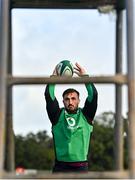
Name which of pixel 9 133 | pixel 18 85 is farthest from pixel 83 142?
pixel 18 85

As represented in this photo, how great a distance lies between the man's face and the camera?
405 cm

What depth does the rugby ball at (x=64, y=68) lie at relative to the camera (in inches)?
144

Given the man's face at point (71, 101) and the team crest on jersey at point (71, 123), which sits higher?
the man's face at point (71, 101)

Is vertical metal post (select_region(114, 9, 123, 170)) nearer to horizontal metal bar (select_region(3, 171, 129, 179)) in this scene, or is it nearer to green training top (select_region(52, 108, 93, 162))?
horizontal metal bar (select_region(3, 171, 129, 179))

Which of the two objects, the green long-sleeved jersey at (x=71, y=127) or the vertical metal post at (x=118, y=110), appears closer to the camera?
the vertical metal post at (x=118, y=110)

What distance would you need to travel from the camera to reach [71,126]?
3.85 m

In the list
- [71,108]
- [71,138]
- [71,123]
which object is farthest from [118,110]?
[71,108]

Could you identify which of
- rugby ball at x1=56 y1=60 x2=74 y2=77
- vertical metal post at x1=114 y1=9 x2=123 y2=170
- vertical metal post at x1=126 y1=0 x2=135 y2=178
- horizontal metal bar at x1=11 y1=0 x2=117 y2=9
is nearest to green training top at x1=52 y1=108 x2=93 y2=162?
rugby ball at x1=56 y1=60 x2=74 y2=77

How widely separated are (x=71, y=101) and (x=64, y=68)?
41 centimetres

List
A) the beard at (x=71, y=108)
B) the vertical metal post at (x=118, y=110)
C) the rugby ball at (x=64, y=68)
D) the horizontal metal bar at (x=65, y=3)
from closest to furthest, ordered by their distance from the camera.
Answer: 1. the vertical metal post at (x=118, y=110)
2. the horizontal metal bar at (x=65, y=3)
3. the rugby ball at (x=64, y=68)
4. the beard at (x=71, y=108)

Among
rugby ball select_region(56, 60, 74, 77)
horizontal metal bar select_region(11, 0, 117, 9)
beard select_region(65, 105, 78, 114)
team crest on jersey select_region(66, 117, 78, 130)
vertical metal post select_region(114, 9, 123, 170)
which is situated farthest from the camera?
beard select_region(65, 105, 78, 114)

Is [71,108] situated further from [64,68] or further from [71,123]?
[64,68]

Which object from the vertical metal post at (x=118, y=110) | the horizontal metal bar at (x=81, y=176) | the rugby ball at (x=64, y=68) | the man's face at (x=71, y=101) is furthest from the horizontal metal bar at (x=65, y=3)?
the horizontal metal bar at (x=81, y=176)

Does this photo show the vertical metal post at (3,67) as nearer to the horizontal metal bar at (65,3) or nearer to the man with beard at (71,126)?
the horizontal metal bar at (65,3)
